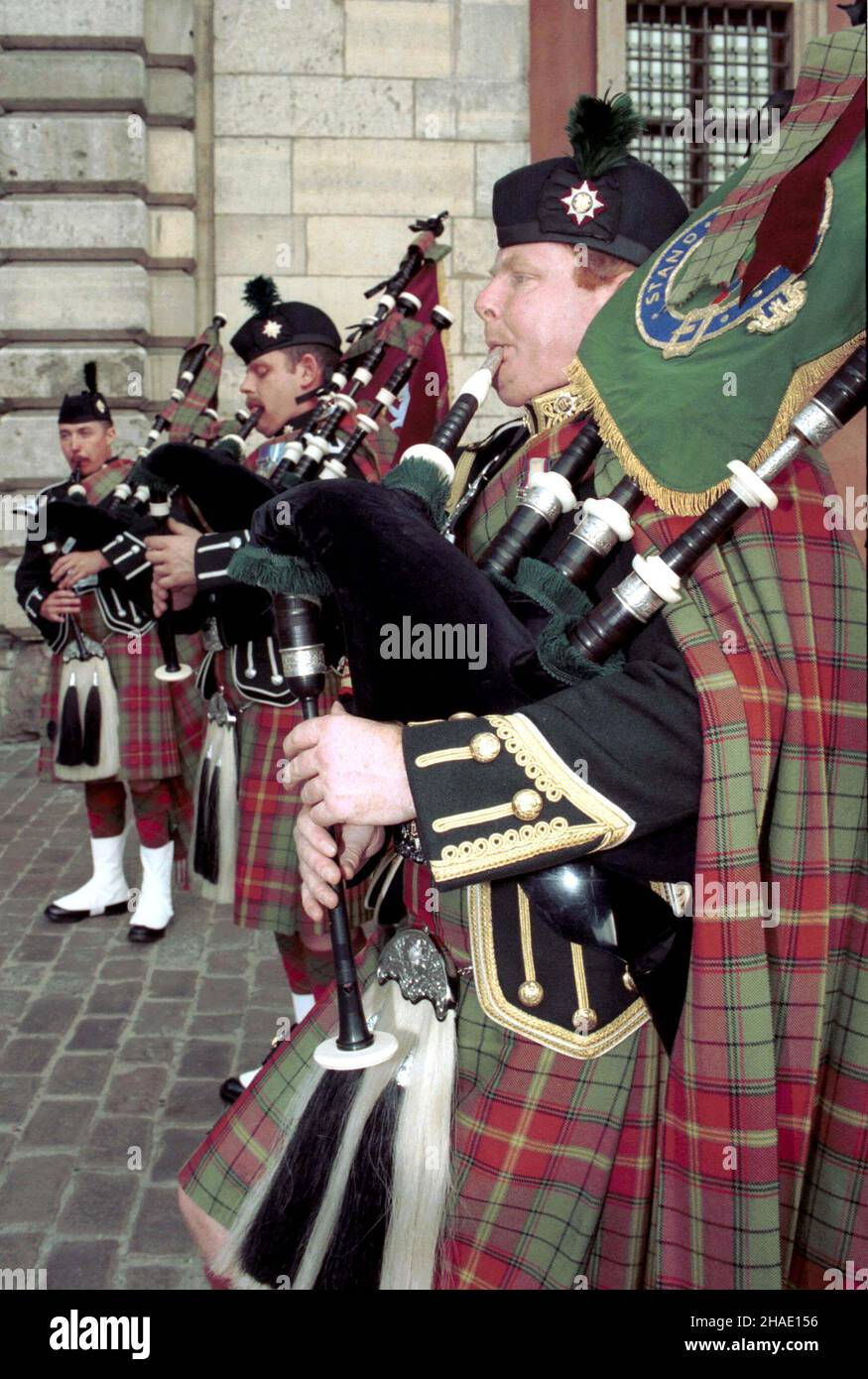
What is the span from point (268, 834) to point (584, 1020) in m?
2.33

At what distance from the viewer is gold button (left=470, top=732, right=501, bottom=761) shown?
147 centimetres

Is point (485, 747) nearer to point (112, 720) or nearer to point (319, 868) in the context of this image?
point (319, 868)

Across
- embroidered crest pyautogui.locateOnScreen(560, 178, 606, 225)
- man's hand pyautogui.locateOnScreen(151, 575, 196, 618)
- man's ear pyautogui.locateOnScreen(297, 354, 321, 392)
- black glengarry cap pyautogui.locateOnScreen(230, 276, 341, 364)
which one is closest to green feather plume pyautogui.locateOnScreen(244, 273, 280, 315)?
black glengarry cap pyautogui.locateOnScreen(230, 276, 341, 364)

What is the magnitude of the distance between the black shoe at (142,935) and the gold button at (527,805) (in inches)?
149

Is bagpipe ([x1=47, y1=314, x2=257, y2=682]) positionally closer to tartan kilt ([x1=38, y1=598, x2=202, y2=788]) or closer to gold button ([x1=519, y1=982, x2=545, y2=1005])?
tartan kilt ([x1=38, y1=598, x2=202, y2=788])

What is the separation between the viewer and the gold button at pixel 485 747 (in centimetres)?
147

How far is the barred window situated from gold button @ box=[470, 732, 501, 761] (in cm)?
806

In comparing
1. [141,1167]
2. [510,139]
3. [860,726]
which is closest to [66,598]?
[141,1167]

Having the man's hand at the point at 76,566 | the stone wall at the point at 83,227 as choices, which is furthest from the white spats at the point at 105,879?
the stone wall at the point at 83,227

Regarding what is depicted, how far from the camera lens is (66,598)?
17.0 feet

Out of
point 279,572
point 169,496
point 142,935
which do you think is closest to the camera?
point 279,572

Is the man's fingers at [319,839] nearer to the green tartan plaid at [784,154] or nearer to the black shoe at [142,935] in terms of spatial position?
the green tartan plaid at [784,154]

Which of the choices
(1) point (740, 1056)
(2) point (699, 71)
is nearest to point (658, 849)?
(1) point (740, 1056)

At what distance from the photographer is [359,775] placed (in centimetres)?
152
